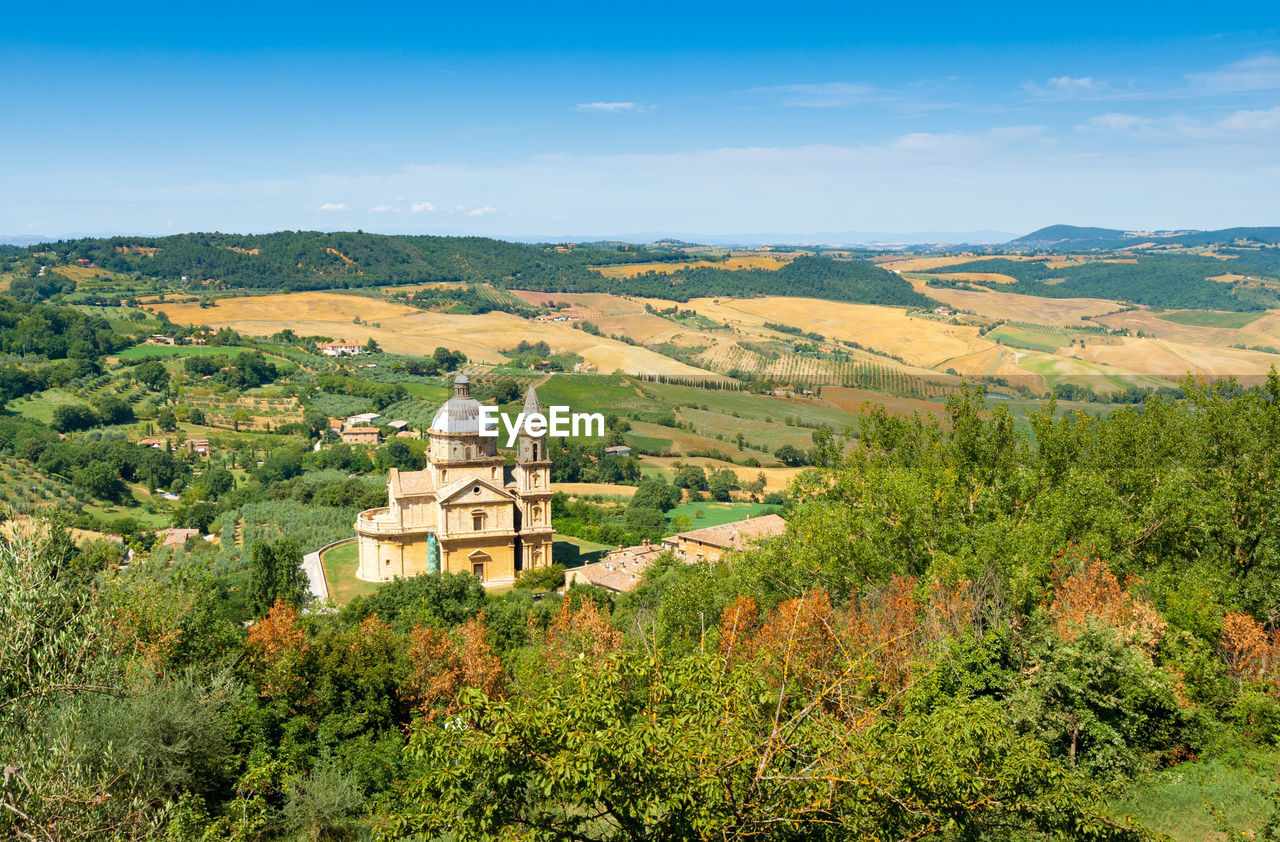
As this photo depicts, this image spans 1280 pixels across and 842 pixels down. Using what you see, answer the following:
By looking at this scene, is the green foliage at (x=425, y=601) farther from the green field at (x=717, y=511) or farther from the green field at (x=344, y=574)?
the green field at (x=717, y=511)

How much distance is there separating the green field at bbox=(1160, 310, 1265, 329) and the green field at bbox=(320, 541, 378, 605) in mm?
157071

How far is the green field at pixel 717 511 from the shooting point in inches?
2566

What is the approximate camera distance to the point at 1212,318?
6629 inches

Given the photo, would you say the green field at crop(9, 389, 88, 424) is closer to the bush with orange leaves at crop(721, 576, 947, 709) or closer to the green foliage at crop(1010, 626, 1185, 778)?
the bush with orange leaves at crop(721, 576, 947, 709)

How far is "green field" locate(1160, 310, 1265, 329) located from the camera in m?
160

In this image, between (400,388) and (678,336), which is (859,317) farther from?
(400,388)

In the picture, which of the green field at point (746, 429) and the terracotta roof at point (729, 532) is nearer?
the terracotta roof at point (729, 532)

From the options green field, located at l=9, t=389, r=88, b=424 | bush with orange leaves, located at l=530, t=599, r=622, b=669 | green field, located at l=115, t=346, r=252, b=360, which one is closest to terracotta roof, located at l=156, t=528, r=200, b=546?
green field, located at l=9, t=389, r=88, b=424

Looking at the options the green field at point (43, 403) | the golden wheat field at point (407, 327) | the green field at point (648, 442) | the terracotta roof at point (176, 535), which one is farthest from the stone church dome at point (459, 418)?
the golden wheat field at point (407, 327)

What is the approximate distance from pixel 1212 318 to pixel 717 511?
14475 centimetres

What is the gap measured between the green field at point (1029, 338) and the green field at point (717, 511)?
7789 centimetres

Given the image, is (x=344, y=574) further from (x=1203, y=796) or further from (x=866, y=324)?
(x=866, y=324)

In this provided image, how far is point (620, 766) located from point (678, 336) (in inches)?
5162

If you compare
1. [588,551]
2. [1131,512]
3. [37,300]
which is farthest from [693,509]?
[37,300]
